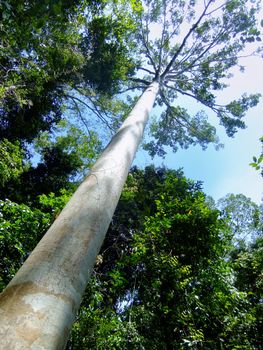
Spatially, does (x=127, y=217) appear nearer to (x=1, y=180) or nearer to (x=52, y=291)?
(x=1, y=180)

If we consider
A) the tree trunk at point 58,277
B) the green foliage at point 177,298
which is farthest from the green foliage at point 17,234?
the tree trunk at point 58,277

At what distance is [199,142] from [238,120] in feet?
7.64

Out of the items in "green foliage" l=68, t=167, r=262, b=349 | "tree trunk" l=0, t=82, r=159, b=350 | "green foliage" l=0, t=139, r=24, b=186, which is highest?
"green foliage" l=0, t=139, r=24, b=186

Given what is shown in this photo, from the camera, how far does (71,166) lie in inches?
455

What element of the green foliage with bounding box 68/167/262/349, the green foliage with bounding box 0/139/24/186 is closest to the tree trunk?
the green foliage with bounding box 68/167/262/349

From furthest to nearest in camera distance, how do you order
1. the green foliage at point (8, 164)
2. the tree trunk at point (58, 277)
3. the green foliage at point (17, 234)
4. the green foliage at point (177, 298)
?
the green foliage at point (8, 164) → the green foliage at point (17, 234) → the green foliage at point (177, 298) → the tree trunk at point (58, 277)

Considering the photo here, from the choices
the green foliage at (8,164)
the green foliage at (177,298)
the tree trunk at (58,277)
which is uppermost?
the green foliage at (8,164)

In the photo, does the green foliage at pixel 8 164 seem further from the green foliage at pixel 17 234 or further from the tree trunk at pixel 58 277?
the tree trunk at pixel 58 277

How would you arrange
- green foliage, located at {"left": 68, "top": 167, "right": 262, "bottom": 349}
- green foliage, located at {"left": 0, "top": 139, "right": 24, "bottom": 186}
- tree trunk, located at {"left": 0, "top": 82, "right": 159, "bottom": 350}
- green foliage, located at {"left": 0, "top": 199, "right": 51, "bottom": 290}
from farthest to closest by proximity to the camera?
green foliage, located at {"left": 0, "top": 139, "right": 24, "bottom": 186}, green foliage, located at {"left": 0, "top": 199, "right": 51, "bottom": 290}, green foliage, located at {"left": 68, "top": 167, "right": 262, "bottom": 349}, tree trunk, located at {"left": 0, "top": 82, "right": 159, "bottom": 350}

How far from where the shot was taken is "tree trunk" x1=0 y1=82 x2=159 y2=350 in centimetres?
121

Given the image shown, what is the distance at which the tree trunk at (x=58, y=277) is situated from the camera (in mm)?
1211

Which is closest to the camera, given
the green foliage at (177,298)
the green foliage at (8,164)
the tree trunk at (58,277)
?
the tree trunk at (58,277)

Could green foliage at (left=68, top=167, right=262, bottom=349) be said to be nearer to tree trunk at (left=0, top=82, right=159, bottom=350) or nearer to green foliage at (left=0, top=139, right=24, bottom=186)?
tree trunk at (left=0, top=82, right=159, bottom=350)

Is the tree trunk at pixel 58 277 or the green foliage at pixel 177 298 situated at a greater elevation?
the green foliage at pixel 177 298
